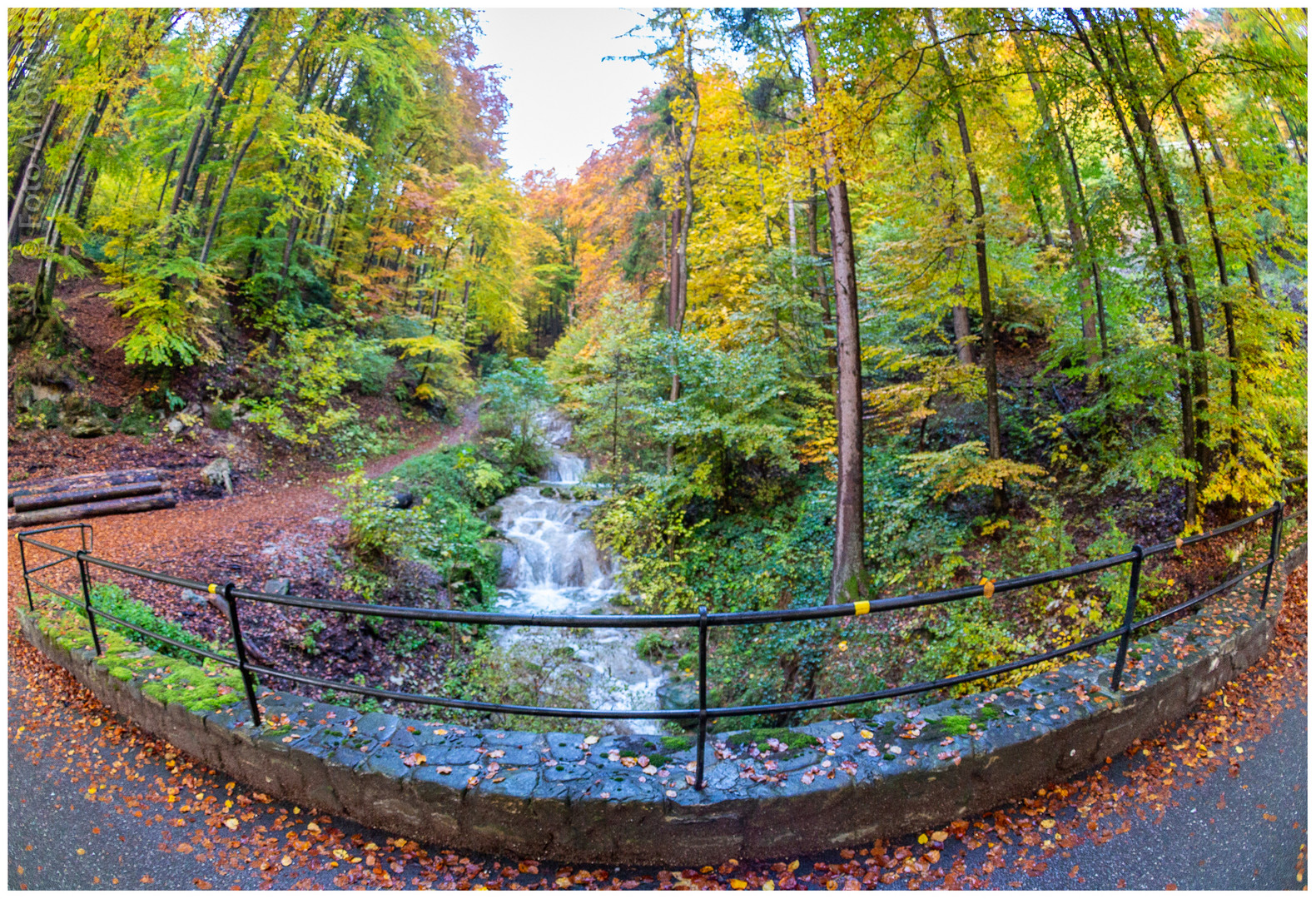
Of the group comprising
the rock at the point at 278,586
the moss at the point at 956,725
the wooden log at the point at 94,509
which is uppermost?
the moss at the point at 956,725

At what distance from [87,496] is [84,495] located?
0.13ft

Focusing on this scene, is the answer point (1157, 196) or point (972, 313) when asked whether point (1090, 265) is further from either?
point (972, 313)

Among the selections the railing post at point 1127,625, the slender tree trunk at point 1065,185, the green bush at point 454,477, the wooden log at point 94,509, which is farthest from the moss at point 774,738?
the wooden log at point 94,509

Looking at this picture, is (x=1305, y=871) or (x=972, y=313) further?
(x=972, y=313)

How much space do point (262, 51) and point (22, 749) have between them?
14.0 meters

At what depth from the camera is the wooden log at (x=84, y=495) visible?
26.6 ft

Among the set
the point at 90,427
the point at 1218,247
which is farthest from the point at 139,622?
the point at 1218,247

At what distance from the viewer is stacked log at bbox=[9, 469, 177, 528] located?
26.5 ft

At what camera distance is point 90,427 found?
1005 centimetres

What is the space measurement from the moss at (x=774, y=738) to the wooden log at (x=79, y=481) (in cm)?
1048

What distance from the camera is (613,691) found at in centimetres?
698

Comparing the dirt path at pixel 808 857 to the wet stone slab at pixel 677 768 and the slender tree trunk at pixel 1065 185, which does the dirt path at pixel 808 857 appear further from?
the slender tree trunk at pixel 1065 185

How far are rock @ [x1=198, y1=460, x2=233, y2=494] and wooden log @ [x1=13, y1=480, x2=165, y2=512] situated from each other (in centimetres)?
75

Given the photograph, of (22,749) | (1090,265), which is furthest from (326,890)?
(1090,265)
